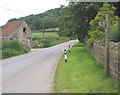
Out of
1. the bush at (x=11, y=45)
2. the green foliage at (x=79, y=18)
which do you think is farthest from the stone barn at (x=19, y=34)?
the green foliage at (x=79, y=18)

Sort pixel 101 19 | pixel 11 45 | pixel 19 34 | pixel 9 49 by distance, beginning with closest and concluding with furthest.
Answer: pixel 101 19, pixel 9 49, pixel 11 45, pixel 19 34

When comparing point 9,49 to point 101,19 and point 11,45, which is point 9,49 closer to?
point 11,45

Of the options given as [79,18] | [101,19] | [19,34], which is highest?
[79,18]

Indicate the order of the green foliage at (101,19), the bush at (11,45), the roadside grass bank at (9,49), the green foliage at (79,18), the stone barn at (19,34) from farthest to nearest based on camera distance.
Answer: the stone barn at (19,34) < the bush at (11,45) < the roadside grass bank at (9,49) < the green foliage at (79,18) < the green foliage at (101,19)

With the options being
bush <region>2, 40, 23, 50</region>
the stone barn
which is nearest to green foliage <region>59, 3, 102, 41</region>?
bush <region>2, 40, 23, 50</region>

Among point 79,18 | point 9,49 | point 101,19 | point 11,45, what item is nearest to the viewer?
point 101,19

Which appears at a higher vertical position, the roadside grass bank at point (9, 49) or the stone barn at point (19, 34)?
the stone barn at point (19, 34)

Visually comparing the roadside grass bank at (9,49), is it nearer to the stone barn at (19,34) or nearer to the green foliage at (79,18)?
the green foliage at (79,18)

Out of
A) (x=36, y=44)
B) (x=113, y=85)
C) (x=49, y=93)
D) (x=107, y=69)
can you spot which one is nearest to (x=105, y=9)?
(x=107, y=69)

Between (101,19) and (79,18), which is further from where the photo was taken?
(79,18)

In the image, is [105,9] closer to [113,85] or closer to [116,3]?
[116,3]

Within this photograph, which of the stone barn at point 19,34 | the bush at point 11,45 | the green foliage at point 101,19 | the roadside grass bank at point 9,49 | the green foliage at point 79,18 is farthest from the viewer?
the stone barn at point 19,34

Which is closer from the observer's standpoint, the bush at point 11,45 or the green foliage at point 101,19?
the green foliage at point 101,19

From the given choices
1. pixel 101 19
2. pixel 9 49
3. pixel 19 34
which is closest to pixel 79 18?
pixel 101 19
